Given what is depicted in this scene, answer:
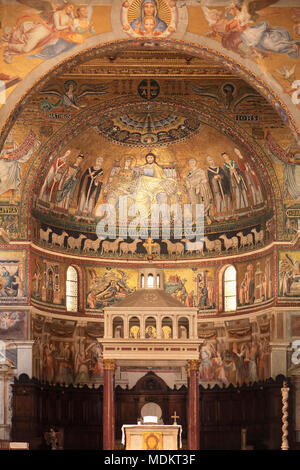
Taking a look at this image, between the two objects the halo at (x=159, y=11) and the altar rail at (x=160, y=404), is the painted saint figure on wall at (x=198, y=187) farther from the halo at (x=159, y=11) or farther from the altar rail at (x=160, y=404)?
the halo at (x=159, y=11)

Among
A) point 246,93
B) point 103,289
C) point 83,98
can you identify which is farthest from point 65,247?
point 246,93

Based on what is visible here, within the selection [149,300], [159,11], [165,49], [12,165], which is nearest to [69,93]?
[12,165]

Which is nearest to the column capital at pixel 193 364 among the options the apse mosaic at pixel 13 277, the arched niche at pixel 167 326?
the arched niche at pixel 167 326

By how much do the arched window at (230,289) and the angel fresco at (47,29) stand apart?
12.2 metres

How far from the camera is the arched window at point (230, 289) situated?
4894 cm

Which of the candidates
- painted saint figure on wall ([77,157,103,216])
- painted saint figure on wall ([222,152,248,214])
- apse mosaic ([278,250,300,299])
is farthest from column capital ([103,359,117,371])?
painted saint figure on wall ([222,152,248,214])

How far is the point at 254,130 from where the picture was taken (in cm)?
4678

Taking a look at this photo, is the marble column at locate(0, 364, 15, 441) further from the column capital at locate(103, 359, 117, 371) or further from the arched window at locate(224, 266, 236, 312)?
the arched window at locate(224, 266, 236, 312)

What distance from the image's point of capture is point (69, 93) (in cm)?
4684

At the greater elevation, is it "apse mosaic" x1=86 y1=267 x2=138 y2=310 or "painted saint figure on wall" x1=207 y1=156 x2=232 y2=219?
"painted saint figure on wall" x1=207 y1=156 x2=232 y2=219

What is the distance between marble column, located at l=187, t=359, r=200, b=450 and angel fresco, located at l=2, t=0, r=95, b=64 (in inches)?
448

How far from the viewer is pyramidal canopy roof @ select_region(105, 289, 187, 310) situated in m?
44.8

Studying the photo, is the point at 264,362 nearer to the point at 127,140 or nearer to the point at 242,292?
the point at 242,292

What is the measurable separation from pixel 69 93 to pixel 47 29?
6132 millimetres
